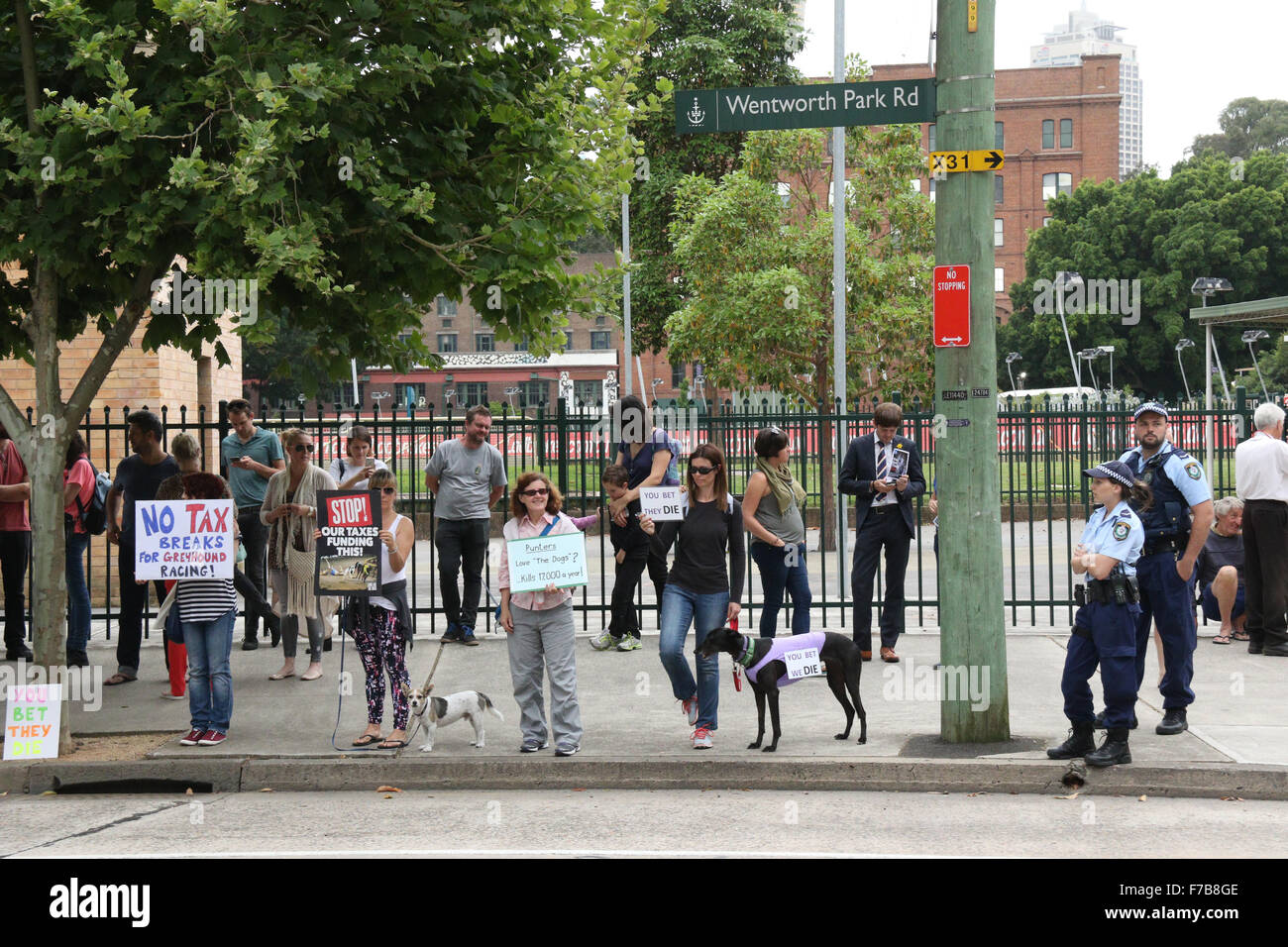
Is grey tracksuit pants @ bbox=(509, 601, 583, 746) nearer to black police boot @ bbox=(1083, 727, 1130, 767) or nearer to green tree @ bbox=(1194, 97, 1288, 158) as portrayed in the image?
black police boot @ bbox=(1083, 727, 1130, 767)

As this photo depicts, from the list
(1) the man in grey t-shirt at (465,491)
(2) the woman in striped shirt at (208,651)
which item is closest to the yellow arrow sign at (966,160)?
(1) the man in grey t-shirt at (465,491)

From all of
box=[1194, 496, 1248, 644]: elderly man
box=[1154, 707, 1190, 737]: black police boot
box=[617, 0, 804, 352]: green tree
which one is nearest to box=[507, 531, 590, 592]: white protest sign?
box=[1154, 707, 1190, 737]: black police boot

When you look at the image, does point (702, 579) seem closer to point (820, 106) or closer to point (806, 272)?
point (820, 106)

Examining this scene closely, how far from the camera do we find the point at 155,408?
1479 cm

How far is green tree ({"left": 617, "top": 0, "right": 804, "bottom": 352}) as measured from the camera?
1362 inches

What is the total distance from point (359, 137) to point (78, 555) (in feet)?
15.8

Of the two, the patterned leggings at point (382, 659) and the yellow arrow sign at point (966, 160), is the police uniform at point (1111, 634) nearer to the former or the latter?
the yellow arrow sign at point (966, 160)

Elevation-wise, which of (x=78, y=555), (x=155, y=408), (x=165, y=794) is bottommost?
(x=165, y=794)

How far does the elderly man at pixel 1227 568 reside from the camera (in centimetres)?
1157

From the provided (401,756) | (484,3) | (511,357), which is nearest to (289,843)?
(401,756)

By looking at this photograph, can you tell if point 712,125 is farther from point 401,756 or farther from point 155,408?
point 155,408

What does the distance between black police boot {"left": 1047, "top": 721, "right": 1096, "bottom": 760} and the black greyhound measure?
46.3 inches

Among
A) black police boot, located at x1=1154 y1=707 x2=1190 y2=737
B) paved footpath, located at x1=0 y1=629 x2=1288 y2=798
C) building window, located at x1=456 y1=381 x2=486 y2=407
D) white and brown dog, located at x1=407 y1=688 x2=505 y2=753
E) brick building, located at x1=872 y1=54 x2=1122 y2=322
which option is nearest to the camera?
paved footpath, located at x1=0 y1=629 x2=1288 y2=798

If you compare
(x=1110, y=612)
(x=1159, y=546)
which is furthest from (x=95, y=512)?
(x=1159, y=546)
